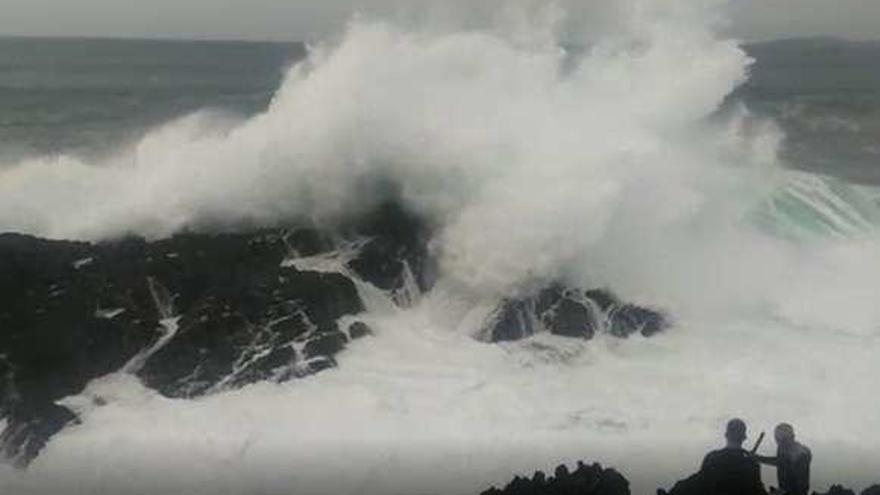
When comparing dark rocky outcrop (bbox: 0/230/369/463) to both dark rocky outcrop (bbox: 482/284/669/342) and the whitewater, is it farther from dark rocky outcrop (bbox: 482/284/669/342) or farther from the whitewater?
dark rocky outcrop (bbox: 482/284/669/342)

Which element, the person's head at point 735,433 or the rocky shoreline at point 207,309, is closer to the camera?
the person's head at point 735,433

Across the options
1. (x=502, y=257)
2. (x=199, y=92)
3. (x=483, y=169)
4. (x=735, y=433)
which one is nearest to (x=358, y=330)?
(x=502, y=257)

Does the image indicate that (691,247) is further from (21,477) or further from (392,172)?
(21,477)

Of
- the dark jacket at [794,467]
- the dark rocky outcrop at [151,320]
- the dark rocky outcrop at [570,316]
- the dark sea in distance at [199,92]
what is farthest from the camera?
the dark sea in distance at [199,92]

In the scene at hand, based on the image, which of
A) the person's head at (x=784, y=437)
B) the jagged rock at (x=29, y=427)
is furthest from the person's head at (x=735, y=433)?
the jagged rock at (x=29, y=427)

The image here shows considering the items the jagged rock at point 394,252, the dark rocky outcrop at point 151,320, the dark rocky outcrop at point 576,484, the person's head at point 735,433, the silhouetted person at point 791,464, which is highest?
the jagged rock at point 394,252

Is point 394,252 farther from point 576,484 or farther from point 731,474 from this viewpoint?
point 731,474

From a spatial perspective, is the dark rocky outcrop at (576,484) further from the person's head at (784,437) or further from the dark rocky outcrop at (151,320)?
the dark rocky outcrop at (151,320)
